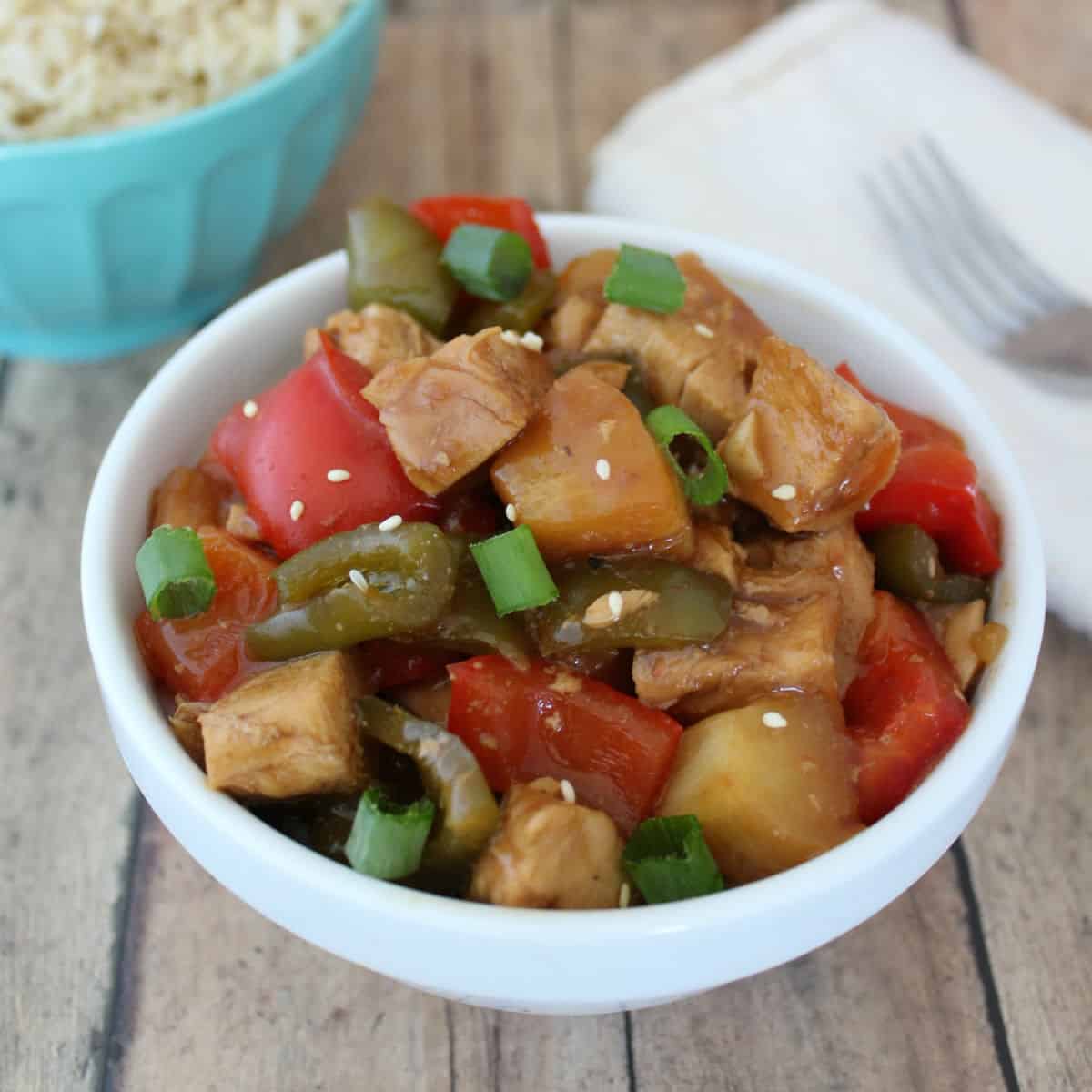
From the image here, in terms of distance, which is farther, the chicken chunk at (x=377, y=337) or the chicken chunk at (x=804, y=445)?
the chicken chunk at (x=377, y=337)

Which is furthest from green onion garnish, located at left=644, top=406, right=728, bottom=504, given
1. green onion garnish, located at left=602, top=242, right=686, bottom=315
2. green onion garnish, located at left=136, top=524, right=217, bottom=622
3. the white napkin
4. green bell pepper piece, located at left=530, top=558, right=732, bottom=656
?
the white napkin

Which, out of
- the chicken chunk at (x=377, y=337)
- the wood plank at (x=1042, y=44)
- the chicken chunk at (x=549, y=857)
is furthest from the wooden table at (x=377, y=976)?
the wood plank at (x=1042, y=44)

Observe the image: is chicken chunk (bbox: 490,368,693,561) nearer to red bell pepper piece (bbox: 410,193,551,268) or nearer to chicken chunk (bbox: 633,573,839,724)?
chicken chunk (bbox: 633,573,839,724)

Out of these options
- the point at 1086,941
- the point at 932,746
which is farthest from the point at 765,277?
the point at 1086,941

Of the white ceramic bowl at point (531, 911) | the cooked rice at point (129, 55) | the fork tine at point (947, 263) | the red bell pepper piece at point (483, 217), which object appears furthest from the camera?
the fork tine at point (947, 263)

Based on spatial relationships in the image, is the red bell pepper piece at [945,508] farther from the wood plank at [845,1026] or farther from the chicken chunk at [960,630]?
the wood plank at [845,1026]
